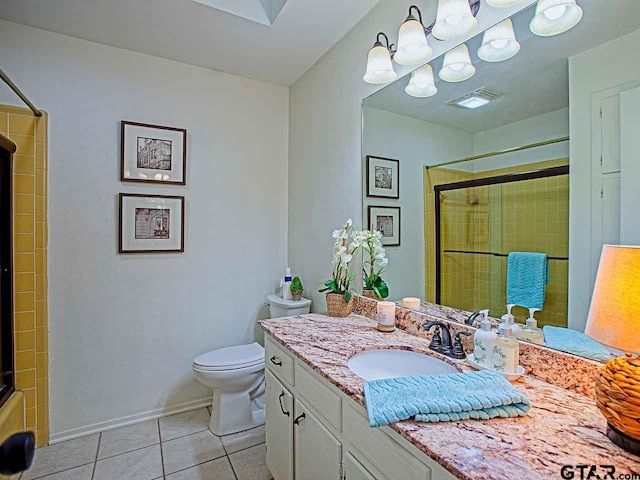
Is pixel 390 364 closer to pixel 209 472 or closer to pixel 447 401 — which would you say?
pixel 447 401

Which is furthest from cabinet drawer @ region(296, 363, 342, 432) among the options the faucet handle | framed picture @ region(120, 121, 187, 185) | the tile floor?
framed picture @ region(120, 121, 187, 185)

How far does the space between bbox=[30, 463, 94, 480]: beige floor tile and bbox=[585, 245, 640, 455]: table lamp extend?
2.31 meters

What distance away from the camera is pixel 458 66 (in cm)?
147

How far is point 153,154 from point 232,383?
1628 millimetres

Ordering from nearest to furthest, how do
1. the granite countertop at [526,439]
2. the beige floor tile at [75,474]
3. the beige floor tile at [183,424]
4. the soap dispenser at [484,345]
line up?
the granite countertop at [526,439], the soap dispenser at [484,345], the beige floor tile at [75,474], the beige floor tile at [183,424]

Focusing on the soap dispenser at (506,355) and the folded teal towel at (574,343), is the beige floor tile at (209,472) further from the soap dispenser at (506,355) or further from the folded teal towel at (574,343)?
the folded teal towel at (574,343)

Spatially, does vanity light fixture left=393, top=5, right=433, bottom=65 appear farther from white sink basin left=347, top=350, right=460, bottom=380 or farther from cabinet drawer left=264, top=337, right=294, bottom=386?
cabinet drawer left=264, top=337, right=294, bottom=386

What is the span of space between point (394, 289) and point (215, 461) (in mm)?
1409

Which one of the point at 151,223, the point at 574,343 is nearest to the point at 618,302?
the point at 574,343

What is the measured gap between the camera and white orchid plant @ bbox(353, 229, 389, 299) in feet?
6.07

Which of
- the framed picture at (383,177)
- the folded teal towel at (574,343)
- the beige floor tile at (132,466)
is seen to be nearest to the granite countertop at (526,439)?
the folded teal towel at (574,343)

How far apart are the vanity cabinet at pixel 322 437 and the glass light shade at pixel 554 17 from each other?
136 centimetres

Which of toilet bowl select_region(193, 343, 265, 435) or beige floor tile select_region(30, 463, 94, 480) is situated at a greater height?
toilet bowl select_region(193, 343, 265, 435)

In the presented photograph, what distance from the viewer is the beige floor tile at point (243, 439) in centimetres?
205
